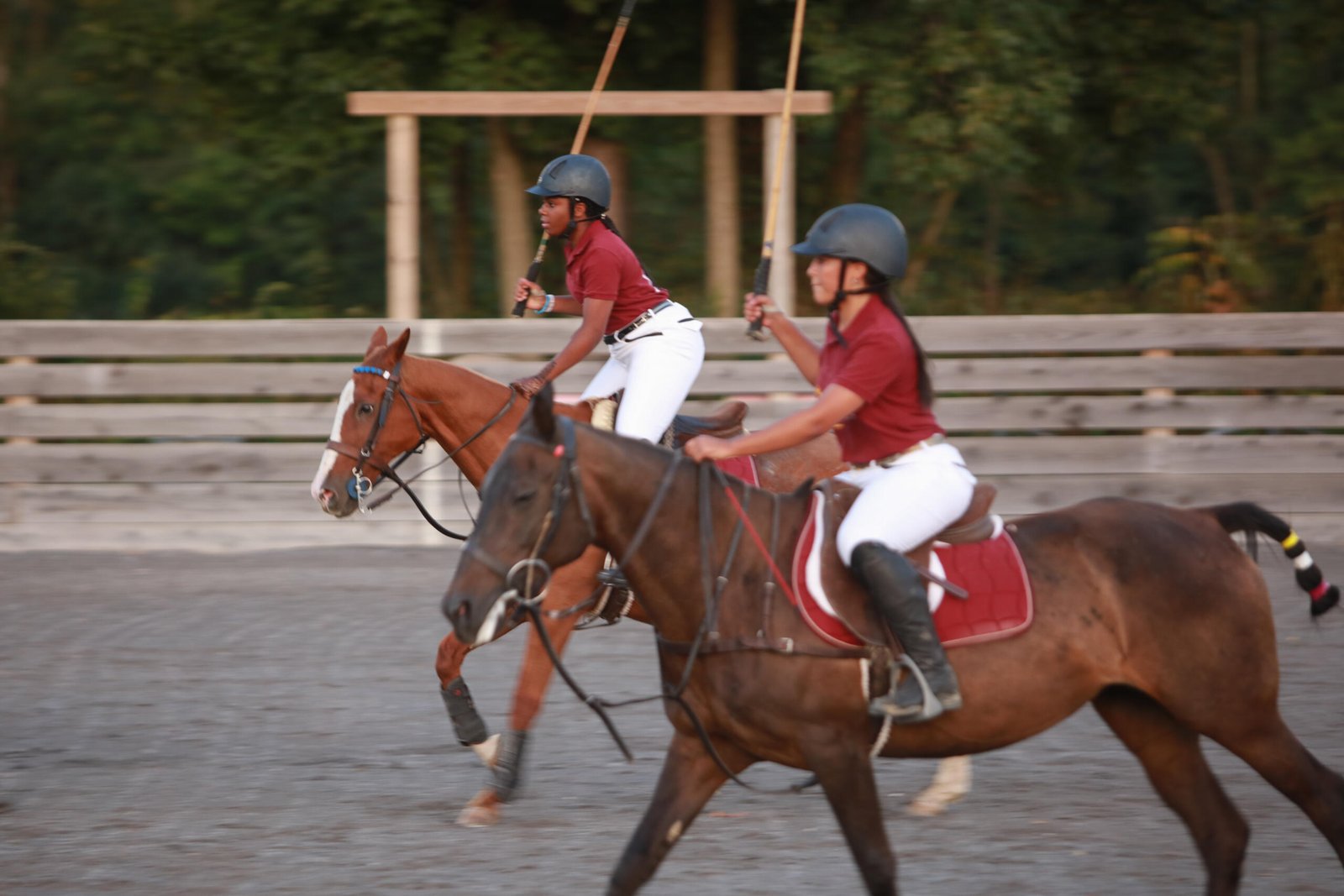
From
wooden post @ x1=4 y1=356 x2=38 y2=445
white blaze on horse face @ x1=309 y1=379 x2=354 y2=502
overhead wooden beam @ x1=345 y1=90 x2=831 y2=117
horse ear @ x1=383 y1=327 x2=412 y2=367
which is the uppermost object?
overhead wooden beam @ x1=345 y1=90 x2=831 y2=117

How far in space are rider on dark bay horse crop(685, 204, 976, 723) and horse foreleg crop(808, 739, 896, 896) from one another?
0.20m

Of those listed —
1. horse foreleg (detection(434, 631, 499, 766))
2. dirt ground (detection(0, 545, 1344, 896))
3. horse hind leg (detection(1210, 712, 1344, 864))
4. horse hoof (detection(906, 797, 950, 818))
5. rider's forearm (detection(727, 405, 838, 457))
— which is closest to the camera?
rider's forearm (detection(727, 405, 838, 457))

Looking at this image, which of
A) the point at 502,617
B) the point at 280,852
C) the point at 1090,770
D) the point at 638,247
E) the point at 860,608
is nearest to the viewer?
the point at 502,617

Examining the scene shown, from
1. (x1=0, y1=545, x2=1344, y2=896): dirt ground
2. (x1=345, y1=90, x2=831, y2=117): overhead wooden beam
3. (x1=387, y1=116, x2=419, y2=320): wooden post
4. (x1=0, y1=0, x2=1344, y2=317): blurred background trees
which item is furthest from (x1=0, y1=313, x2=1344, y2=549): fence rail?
(x1=0, y1=545, x2=1344, y2=896): dirt ground

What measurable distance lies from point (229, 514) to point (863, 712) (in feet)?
32.3

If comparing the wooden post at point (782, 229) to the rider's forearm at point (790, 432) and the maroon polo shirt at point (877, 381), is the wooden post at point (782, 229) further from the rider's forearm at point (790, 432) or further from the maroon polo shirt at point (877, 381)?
the rider's forearm at point (790, 432)

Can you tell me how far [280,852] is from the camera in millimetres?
6273

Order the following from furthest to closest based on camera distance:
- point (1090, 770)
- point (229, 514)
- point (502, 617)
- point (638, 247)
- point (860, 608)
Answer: point (638, 247) → point (229, 514) → point (1090, 770) → point (860, 608) → point (502, 617)

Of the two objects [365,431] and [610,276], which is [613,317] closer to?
[610,276]

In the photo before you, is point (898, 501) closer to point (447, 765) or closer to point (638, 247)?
point (447, 765)

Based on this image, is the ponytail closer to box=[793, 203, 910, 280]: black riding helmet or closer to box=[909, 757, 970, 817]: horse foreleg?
box=[793, 203, 910, 280]: black riding helmet

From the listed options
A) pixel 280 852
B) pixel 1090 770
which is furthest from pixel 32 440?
pixel 1090 770

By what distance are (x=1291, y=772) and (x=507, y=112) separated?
9.94 metres

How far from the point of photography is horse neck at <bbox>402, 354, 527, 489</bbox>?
769 cm
